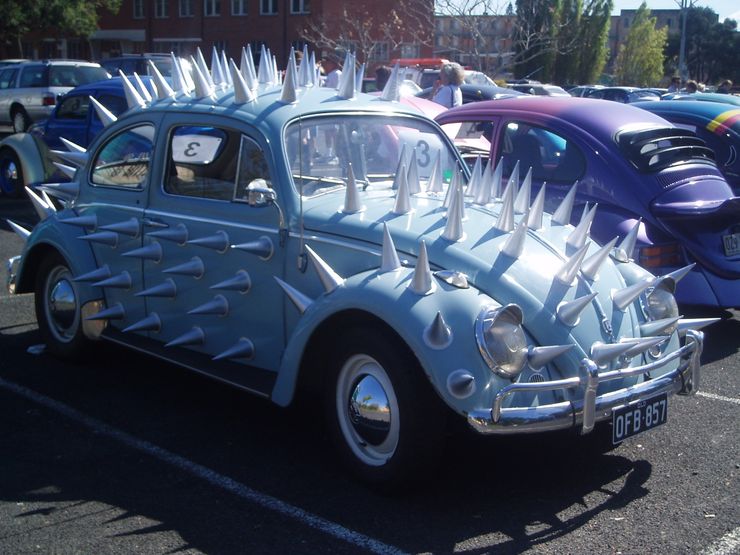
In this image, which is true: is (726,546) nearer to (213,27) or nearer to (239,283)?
(239,283)

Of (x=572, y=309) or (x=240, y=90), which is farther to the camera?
(x=240, y=90)

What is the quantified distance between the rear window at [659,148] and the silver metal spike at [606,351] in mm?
3234

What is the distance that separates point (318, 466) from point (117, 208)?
2.39 metres

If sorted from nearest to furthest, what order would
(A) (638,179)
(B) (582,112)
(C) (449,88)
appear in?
(A) (638,179)
(B) (582,112)
(C) (449,88)

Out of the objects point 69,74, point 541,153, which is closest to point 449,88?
point 541,153

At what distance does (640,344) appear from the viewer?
4309 millimetres

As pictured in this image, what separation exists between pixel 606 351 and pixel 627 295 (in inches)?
19.9

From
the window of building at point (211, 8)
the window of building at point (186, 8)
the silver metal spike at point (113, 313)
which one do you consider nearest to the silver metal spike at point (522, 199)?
the silver metal spike at point (113, 313)

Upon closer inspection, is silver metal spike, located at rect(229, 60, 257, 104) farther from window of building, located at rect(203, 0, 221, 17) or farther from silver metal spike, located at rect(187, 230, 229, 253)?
window of building, located at rect(203, 0, 221, 17)

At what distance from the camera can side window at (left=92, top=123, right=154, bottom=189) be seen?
237 inches

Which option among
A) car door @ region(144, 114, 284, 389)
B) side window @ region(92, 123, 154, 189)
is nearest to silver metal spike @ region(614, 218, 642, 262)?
car door @ region(144, 114, 284, 389)

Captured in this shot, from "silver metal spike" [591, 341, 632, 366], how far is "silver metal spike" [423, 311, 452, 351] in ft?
2.33

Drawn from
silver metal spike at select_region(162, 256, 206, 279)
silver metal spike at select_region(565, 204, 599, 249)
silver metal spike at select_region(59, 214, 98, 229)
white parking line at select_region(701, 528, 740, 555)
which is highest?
silver metal spike at select_region(565, 204, 599, 249)

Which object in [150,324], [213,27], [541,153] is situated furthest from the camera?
[213,27]
